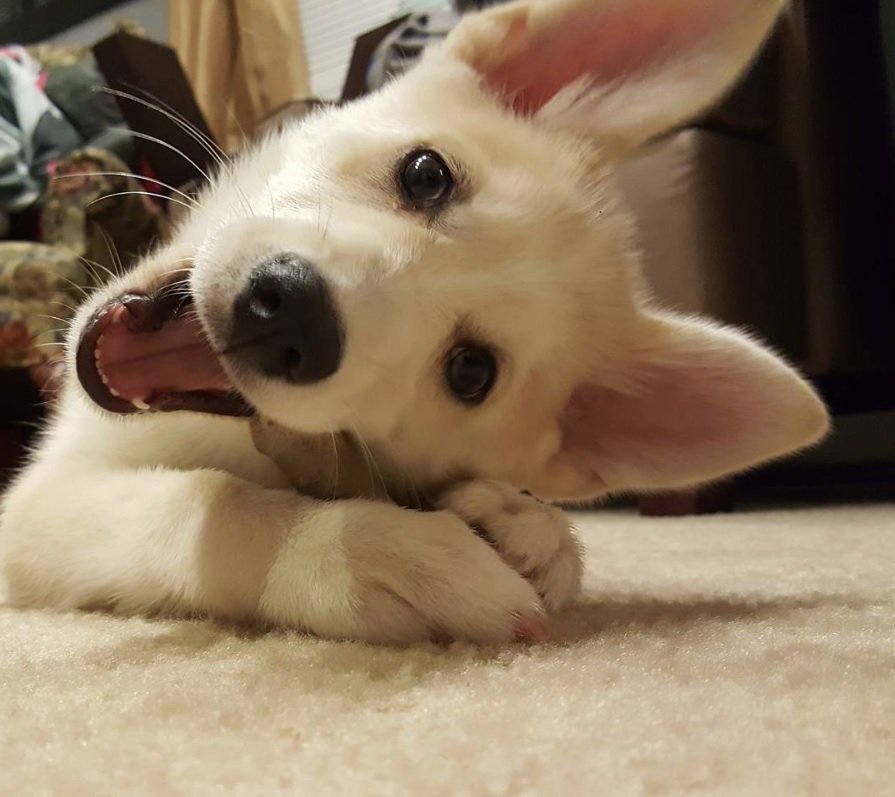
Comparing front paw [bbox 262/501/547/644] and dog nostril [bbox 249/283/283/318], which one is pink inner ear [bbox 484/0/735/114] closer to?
dog nostril [bbox 249/283/283/318]

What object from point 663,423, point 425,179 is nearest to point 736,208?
point 663,423

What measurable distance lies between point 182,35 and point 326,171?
17.1 ft

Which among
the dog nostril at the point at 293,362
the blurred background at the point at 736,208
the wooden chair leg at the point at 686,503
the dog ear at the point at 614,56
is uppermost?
the dog ear at the point at 614,56

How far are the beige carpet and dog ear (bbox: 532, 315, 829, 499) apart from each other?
0.83ft

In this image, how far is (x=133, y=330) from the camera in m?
1.23

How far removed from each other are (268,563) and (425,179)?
1.99 ft

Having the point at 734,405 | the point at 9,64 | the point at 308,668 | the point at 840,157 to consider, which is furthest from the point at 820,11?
the point at 9,64

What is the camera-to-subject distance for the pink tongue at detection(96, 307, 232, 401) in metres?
1.20

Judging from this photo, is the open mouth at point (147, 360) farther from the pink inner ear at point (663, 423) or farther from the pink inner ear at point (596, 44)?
the pink inner ear at point (596, 44)

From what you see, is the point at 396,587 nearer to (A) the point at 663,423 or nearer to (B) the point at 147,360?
(B) the point at 147,360

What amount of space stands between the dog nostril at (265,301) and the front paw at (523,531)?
38 centimetres

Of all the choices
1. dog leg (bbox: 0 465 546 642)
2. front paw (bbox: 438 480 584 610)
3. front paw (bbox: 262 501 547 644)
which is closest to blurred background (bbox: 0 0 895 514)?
dog leg (bbox: 0 465 546 642)

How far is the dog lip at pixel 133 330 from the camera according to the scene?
1224mm

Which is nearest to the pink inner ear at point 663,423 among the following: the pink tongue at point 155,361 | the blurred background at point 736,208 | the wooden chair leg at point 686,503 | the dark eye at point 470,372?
the dark eye at point 470,372
